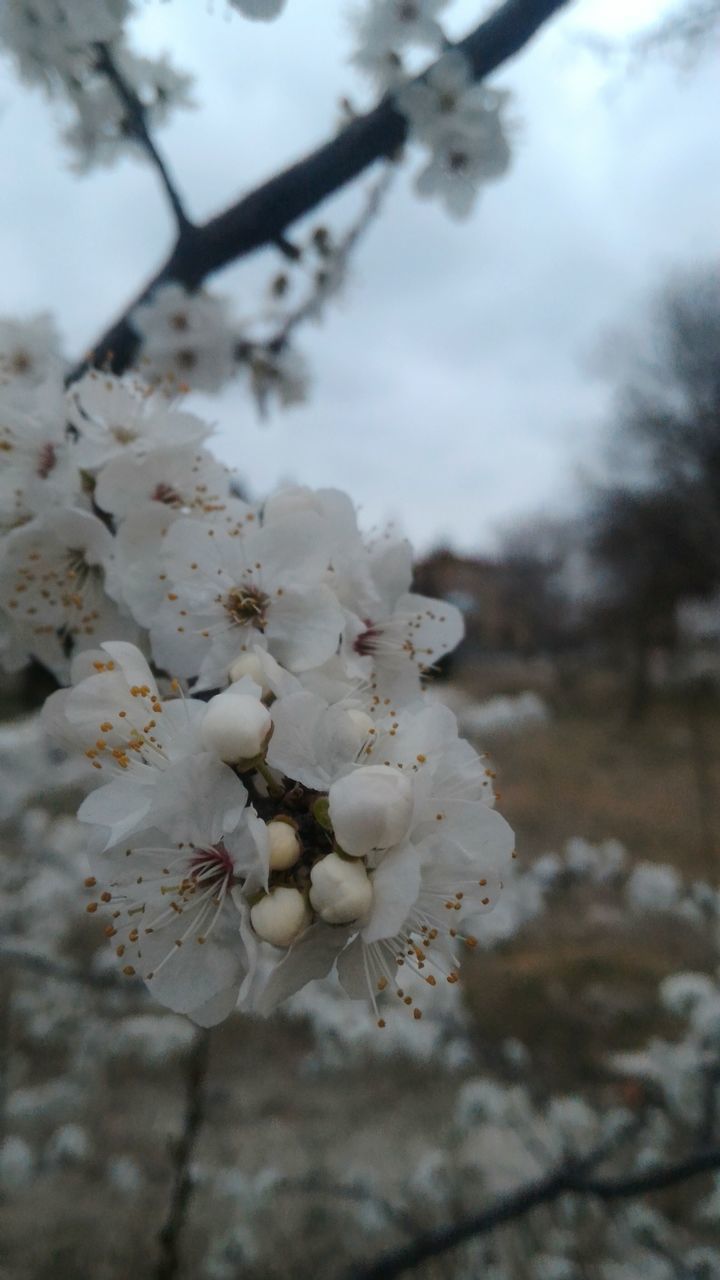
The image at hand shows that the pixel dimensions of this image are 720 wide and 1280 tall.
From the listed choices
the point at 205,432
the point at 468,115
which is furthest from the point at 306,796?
the point at 468,115

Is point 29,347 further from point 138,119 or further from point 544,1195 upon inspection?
point 544,1195

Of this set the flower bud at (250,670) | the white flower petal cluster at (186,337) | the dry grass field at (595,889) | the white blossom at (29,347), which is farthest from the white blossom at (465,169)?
the dry grass field at (595,889)

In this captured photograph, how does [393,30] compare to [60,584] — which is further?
[393,30]

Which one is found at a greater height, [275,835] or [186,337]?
[186,337]

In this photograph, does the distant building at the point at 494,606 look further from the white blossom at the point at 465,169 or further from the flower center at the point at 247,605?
the flower center at the point at 247,605

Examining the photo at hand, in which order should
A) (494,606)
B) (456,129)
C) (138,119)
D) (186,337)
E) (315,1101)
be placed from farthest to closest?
1. (494,606)
2. (315,1101)
3. (186,337)
4. (456,129)
5. (138,119)

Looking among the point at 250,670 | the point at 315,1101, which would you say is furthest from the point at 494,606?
the point at 250,670
